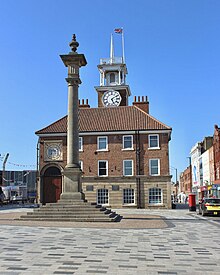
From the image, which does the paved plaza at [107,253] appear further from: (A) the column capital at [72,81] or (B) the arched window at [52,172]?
(B) the arched window at [52,172]

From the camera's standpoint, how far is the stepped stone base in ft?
67.9

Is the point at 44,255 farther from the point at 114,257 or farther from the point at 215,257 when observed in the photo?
the point at 215,257

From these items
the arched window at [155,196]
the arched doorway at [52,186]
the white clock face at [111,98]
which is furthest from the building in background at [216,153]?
the arched doorway at [52,186]

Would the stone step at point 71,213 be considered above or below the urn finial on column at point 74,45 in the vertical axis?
below

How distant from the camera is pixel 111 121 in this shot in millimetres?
43406

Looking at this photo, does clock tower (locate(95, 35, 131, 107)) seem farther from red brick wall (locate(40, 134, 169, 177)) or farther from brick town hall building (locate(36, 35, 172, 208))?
red brick wall (locate(40, 134, 169, 177))

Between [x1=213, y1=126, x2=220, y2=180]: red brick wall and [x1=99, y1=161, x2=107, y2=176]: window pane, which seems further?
[x1=213, y1=126, x2=220, y2=180]: red brick wall

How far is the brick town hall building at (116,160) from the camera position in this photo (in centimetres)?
3972

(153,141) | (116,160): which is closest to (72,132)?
(116,160)

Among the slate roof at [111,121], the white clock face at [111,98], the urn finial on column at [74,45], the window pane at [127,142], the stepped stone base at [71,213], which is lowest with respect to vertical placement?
the stepped stone base at [71,213]

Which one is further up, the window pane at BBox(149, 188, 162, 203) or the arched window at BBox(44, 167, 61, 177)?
the arched window at BBox(44, 167, 61, 177)

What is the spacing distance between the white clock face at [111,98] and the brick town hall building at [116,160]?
717 centimetres

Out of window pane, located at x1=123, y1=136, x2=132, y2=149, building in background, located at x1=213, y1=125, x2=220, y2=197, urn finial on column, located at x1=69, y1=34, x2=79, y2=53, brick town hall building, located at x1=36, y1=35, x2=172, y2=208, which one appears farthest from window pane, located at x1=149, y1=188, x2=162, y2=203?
building in background, located at x1=213, y1=125, x2=220, y2=197

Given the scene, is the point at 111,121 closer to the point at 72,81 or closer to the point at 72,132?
the point at 72,81
